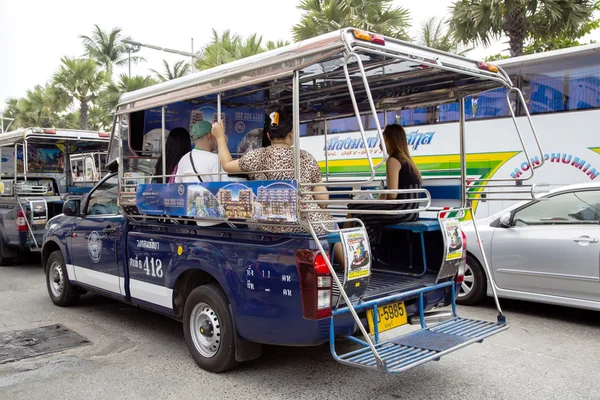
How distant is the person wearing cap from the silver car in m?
3.51

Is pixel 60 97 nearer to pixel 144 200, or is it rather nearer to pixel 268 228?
pixel 144 200

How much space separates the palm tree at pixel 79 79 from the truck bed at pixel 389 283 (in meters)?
23.6

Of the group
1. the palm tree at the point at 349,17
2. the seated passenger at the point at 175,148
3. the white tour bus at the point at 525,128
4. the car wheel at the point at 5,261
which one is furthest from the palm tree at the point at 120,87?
the seated passenger at the point at 175,148

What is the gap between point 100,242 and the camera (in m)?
5.98

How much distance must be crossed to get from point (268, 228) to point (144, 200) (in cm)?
175

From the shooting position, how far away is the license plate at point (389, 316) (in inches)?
159

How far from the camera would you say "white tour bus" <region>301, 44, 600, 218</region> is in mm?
8734

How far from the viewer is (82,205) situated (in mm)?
6520

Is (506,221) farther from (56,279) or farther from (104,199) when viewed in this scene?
(56,279)

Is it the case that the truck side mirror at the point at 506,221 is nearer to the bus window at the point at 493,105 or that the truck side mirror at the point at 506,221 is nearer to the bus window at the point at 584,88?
the bus window at the point at 584,88

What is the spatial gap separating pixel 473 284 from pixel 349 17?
10.7m

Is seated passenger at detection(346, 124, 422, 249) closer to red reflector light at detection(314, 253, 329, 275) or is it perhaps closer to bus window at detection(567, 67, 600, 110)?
red reflector light at detection(314, 253, 329, 275)

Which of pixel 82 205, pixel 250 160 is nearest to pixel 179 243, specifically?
pixel 250 160

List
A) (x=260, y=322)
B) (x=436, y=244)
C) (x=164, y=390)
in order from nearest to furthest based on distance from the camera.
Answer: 1. (x=260, y=322)
2. (x=164, y=390)
3. (x=436, y=244)
